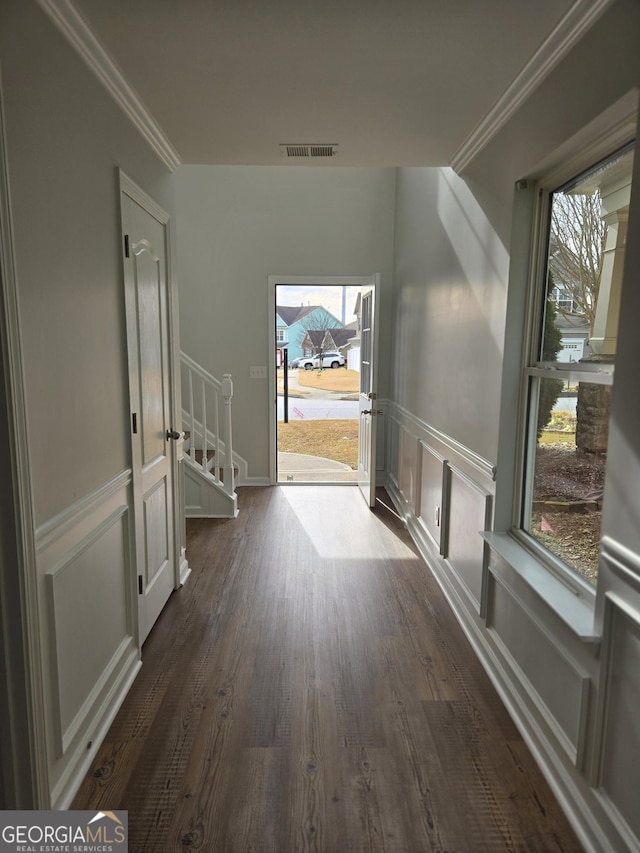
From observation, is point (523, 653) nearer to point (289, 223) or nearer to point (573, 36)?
point (573, 36)

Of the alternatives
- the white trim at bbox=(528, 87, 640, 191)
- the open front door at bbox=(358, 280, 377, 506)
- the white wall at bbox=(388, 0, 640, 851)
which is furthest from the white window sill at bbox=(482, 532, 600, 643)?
the open front door at bbox=(358, 280, 377, 506)

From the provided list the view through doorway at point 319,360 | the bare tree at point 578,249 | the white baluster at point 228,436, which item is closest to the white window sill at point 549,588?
the bare tree at point 578,249

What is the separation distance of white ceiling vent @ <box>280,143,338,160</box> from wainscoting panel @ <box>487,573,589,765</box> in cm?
236

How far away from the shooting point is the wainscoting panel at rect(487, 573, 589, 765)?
1.65m

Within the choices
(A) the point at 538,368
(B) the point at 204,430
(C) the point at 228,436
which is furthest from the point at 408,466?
(A) the point at 538,368

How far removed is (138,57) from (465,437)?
2.27m

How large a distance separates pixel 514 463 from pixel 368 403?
2.72 m

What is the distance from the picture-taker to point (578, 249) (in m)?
1.97

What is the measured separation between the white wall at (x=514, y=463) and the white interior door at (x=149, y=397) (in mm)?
1655

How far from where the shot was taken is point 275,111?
92.9 inches

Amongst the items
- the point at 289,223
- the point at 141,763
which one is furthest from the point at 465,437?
the point at 289,223

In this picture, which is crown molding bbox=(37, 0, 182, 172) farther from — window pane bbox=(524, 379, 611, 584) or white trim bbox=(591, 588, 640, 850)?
white trim bbox=(591, 588, 640, 850)

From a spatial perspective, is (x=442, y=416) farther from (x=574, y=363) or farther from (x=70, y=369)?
(x=70, y=369)

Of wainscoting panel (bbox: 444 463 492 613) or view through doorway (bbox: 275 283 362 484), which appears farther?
view through doorway (bbox: 275 283 362 484)
